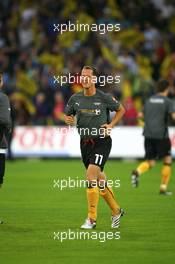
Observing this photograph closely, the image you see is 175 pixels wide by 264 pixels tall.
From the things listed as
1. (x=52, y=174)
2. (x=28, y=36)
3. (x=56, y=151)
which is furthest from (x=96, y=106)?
(x=28, y=36)

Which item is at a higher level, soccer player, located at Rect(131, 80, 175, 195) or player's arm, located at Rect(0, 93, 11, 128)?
player's arm, located at Rect(0, 93, 11, 128)

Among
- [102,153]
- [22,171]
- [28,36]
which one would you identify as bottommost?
[22,171]

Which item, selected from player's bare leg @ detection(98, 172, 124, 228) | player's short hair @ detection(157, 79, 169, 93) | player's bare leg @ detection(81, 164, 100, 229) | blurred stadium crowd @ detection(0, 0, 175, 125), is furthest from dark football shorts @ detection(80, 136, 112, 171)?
blurred stadium crowd @ detection(0, 0, 175, 125)

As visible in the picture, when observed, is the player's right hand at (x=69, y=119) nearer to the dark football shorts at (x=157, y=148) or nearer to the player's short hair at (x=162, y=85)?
the player's short hair at (x=162, y=85)

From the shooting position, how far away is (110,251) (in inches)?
418

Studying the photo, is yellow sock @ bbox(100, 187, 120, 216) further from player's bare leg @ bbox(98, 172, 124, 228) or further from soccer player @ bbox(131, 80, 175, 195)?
soccer player @ bbox(131, 80, 175, 195)

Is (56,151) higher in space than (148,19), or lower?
lower

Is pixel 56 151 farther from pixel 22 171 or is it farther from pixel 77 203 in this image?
pixel 77 203

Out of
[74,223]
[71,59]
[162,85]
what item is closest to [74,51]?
[71,59]

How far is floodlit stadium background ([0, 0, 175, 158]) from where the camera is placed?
28594mm

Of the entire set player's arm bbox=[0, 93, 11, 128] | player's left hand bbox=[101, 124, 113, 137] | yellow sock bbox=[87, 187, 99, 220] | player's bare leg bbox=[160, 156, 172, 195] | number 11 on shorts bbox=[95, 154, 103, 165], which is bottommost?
player's bare leg bbox=[160, 156, 172, 195]

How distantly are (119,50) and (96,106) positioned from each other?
58.6 ft

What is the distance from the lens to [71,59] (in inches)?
1147
